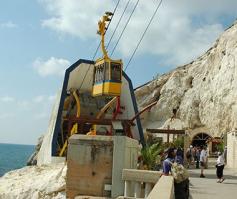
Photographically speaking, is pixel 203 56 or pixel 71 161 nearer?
pixel 71 161

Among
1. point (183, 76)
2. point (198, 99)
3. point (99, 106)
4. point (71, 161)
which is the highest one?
point (183, 76)

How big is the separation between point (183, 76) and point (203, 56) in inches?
153

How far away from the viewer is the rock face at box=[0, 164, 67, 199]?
18062 millimetres

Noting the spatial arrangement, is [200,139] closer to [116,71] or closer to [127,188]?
[116,71]

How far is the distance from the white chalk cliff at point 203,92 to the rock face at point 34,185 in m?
30.1

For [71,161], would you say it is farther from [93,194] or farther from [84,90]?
[84,90]

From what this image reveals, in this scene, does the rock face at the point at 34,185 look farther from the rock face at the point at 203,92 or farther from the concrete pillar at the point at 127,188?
the rock face at the point at 203,92

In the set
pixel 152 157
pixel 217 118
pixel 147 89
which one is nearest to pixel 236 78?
pixel 217 118

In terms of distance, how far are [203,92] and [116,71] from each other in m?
29.8

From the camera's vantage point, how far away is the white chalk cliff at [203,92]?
170ft

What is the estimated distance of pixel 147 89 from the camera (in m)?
67.8

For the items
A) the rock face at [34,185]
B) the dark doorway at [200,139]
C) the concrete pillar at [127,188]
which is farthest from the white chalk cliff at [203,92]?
the concrete pillar at [127,188]

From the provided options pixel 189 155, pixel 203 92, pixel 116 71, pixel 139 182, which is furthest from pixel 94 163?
pixel 203 92

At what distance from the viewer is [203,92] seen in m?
57.8
